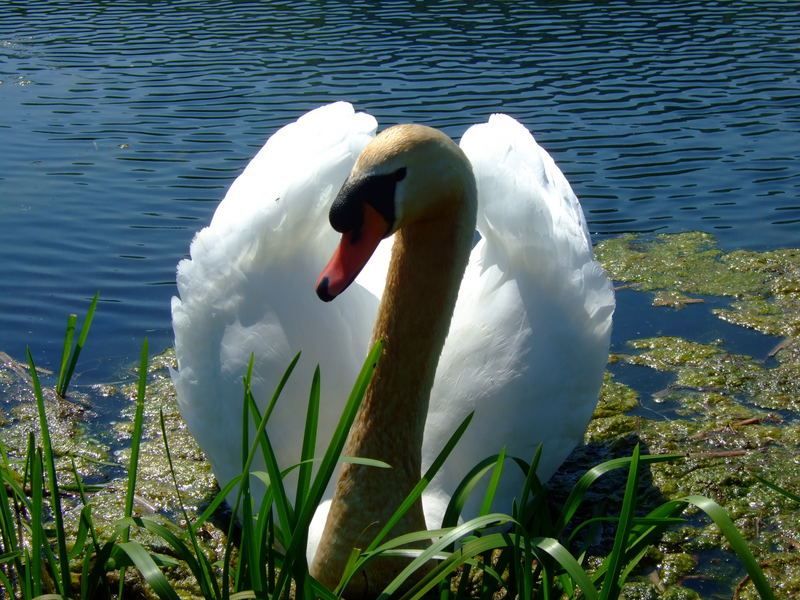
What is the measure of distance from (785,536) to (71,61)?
9.41m

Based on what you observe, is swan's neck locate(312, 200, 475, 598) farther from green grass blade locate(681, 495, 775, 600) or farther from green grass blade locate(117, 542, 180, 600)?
green grass blade locate(681, 495, 775, 600)

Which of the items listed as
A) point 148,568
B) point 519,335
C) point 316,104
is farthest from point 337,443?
point 316,104

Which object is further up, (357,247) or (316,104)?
(357,247)

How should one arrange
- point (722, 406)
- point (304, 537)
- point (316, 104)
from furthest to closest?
point (316, 104) → point (722, 406) → point (304, 537)

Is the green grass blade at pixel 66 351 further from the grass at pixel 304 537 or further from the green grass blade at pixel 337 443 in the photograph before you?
the green grass blade at pixel 337 443

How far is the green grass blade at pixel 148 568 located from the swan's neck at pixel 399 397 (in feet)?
2.23

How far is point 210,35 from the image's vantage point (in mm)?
12289

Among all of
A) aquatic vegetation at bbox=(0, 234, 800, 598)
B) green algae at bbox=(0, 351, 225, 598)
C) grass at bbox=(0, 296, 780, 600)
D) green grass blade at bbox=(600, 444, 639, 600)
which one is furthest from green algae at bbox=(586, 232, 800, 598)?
green algae at bbox=(0, 351, 225, 598)

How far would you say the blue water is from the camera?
6.22 metres

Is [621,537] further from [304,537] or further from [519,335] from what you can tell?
[519,335]

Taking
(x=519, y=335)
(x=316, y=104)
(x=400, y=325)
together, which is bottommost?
(x=316, y=104)

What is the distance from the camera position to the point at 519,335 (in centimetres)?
351

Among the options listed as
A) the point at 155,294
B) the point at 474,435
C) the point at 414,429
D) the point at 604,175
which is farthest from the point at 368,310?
the point at 604,175

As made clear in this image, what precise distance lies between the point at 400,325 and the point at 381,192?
0.41m
